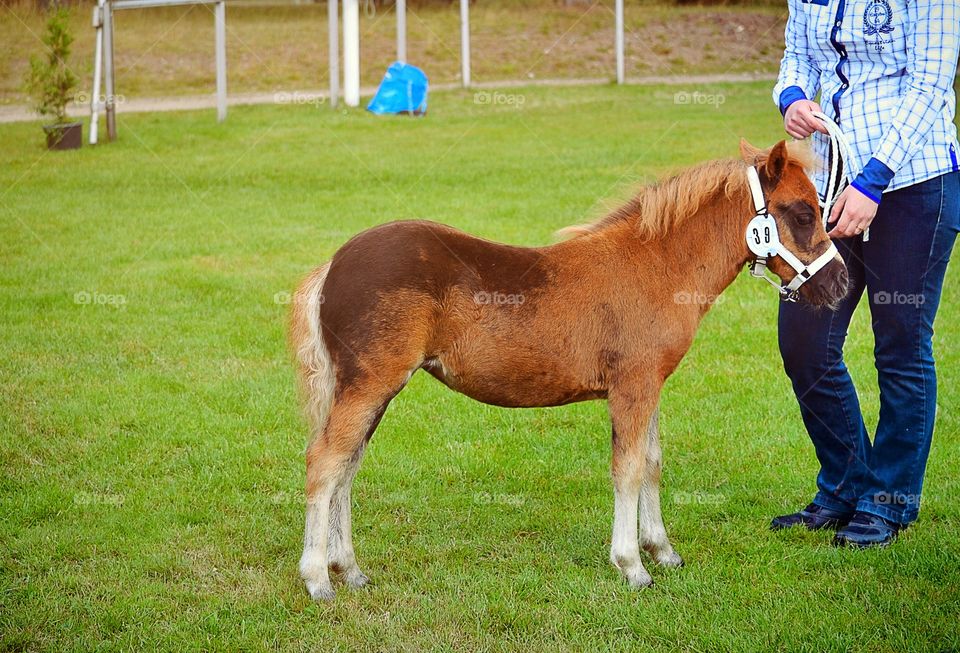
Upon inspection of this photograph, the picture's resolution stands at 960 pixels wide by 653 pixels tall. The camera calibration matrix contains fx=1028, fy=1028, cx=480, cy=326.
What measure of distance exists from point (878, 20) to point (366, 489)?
11.5 feet

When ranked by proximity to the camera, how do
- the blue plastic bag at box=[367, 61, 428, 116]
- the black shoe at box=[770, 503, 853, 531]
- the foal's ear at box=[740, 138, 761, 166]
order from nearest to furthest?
the foal's ear at box=[740, 138, 761, 166] < the black shoe at box=[770, 503, 853, 531] < the blue plastic bag at box=[367, 61, 428, 116]

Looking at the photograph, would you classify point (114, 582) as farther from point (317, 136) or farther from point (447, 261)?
point (317, 136)

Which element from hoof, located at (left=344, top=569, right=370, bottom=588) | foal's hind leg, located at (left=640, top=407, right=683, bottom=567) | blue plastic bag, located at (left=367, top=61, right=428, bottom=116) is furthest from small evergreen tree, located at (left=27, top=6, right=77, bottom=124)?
foal's hind leg, located at (left=640, top=407, right=683, bottom=567)

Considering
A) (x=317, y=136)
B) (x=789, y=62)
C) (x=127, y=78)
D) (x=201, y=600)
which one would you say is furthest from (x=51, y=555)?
(x=127, y=78)

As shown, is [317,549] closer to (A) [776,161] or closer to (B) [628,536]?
(B) [628,536]

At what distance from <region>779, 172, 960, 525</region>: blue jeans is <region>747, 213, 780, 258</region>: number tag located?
0.61 m

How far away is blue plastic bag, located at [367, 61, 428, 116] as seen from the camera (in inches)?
754

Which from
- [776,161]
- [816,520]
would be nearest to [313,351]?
[776,161]

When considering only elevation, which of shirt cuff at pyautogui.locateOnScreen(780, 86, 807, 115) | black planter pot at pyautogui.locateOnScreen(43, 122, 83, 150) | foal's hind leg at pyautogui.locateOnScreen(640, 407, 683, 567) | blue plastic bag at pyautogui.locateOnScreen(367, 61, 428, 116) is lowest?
foal's hind leg at pyautogui.locateOnScreen(640, 407, 683, 567)

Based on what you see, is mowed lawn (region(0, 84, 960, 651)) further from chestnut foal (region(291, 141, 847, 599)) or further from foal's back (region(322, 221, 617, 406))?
foal's back (region(322, 221, 617, 406))

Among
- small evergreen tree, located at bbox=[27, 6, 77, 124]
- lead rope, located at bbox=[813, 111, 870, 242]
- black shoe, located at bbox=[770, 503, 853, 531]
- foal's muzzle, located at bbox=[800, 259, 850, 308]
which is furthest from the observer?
small evergreen tree, located at bbox=[27, 6, 77, 124]

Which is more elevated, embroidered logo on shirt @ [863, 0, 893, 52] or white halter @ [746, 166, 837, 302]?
embroidered logo on shirt @ [863, 0, 893, 52]

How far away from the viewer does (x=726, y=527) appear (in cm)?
528

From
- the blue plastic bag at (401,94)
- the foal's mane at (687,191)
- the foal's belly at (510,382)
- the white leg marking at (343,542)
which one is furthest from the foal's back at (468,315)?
the blue plastic bag at (401,94)
